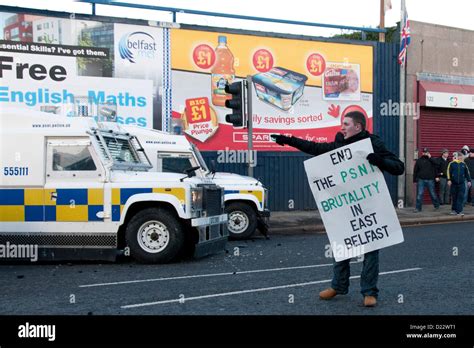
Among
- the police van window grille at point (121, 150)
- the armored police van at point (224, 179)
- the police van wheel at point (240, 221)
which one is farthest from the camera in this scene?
the police van wheel at point (240, 221)

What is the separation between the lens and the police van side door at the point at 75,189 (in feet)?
31.3

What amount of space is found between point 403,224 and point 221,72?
687 centimetres

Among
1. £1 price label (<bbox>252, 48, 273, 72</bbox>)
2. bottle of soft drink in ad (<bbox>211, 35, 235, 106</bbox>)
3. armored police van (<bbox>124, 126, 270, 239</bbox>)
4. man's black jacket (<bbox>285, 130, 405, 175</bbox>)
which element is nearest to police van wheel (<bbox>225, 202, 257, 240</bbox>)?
armored police van (<bbox>124, 126, 270, 239</bbox>)

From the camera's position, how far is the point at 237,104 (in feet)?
45.9

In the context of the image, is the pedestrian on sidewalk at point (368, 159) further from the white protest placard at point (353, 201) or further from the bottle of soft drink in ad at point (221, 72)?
the bottle of soft drink in ad at point (221, 72)

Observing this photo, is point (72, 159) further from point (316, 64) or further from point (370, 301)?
point (316, 64)

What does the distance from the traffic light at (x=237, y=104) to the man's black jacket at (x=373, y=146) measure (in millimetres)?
7384

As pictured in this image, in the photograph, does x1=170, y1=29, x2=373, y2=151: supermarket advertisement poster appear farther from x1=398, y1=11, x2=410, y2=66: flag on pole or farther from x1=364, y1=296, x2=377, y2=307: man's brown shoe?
x1=364, y1=296, x2=377, y2=307: man's brown shoe

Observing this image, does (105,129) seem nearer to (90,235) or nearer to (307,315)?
(90,235)

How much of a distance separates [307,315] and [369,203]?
1325 millimetres

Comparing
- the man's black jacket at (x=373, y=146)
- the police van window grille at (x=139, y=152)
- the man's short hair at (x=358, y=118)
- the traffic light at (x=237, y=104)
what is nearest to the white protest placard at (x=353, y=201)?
the man's black jacket at (x=373, y=146)

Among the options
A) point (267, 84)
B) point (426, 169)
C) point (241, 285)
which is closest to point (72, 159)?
point (241, 285)

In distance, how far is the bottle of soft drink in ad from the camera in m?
19.1

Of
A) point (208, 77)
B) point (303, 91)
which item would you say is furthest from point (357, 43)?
point (208, 77)
